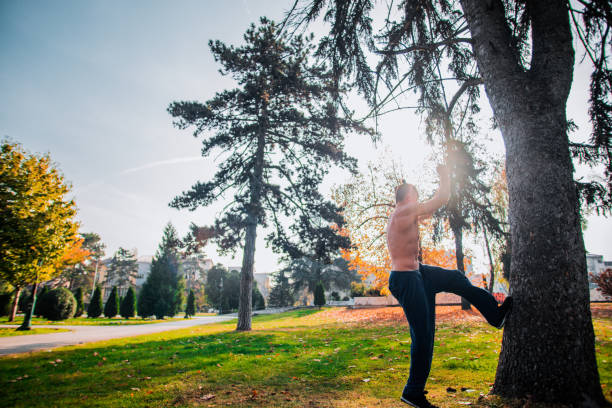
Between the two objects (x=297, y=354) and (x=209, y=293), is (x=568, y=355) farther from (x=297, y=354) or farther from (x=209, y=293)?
(x=209, y=293)

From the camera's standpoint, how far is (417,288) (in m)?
2.76

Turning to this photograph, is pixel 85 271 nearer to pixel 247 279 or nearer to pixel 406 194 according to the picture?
pixel 247 279

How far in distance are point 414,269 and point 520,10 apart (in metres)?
4.48

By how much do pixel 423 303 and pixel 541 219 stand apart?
4.60 feet

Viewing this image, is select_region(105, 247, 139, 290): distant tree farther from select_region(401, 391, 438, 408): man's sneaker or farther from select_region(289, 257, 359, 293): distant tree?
select_region(401, 391, 438, 408): man's sneaker

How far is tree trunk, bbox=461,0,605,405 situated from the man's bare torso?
40.4 inches

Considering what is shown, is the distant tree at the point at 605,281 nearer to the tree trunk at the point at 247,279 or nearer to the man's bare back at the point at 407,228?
the tree trunk at the point at 247,279

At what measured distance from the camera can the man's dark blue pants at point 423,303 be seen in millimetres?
2646

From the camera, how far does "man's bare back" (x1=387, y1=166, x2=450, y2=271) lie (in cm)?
289

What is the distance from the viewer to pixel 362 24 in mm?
4980

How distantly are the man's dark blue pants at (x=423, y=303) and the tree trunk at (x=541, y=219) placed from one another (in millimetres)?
315

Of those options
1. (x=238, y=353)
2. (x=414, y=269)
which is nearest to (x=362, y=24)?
(x=414, y=269)

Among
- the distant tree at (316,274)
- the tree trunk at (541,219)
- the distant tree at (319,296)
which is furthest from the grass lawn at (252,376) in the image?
the distant tree at (316,274)

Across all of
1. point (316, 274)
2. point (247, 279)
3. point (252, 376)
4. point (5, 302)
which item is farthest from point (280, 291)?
point (252, 376)
